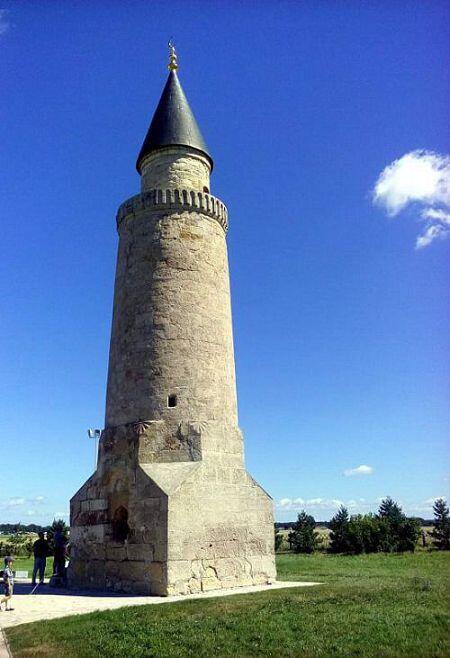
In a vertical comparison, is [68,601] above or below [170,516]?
below

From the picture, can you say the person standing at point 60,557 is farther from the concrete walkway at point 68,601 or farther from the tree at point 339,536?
the tree at point 339,536

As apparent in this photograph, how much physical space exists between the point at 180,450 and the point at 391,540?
22.4 meters

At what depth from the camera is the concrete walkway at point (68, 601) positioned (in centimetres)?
941

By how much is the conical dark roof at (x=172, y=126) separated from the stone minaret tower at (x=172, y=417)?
52 millimetres

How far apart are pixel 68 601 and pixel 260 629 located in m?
5.18

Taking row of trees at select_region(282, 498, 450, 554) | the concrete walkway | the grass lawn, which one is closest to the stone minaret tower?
the concrete walkway

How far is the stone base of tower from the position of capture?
11781mm

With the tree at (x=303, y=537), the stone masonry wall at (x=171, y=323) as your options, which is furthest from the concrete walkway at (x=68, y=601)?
the tree at (x=303, y=537)

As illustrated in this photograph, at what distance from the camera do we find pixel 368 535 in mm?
30828

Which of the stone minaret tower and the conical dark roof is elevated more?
the conical dark roof

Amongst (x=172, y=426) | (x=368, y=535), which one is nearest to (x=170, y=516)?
(x=172, y=426)

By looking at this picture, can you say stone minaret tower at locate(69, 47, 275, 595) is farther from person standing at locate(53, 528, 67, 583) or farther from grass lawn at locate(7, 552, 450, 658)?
grass lawn at locate(7, 552, 450, 658)

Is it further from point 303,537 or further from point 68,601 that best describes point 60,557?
point 303,537

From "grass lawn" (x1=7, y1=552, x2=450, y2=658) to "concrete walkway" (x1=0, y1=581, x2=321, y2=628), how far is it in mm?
746
